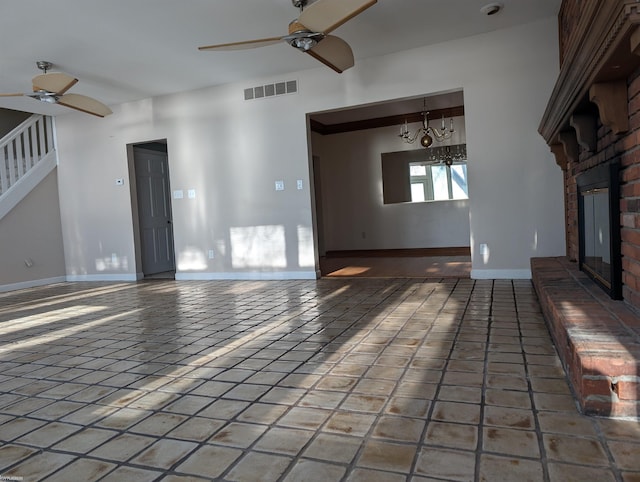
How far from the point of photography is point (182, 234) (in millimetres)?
6508

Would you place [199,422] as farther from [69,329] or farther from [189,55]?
[189,55]

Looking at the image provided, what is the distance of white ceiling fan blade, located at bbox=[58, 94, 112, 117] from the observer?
4906 mm

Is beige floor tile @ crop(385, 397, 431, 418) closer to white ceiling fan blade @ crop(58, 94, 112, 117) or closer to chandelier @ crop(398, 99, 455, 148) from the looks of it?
white ceiling fan blade @ crop(58, 94, 112, 117)

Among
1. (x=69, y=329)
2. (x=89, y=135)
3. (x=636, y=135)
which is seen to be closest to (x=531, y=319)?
(x=636, y=135)

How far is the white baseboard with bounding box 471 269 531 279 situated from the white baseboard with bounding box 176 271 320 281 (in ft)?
6.53

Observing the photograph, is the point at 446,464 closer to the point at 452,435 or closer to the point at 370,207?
the point at 452,435

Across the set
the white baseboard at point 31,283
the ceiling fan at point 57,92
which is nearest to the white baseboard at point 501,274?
the ceiling fan at point 57,92

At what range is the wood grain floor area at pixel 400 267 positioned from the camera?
558 cm

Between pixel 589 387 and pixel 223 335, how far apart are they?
2.27 metres

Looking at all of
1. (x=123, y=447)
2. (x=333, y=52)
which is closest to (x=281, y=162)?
(x=333, y=52)

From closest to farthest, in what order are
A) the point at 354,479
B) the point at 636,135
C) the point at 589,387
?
the point at 354,479 < the point at 589,387 < the point at 636,135

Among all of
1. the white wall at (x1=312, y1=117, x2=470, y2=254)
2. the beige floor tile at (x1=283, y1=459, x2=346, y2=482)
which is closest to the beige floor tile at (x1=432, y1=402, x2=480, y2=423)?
the beige floor tile at (x1=283, y1=459, x2=346, y2=482)

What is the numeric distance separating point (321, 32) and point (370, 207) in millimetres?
5912

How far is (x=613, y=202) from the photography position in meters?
2.31
